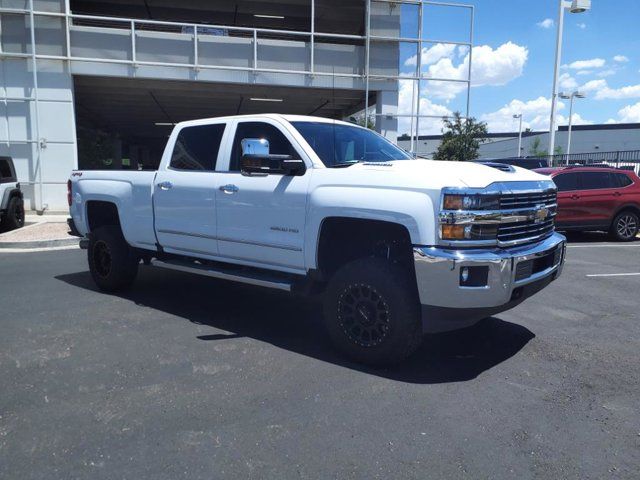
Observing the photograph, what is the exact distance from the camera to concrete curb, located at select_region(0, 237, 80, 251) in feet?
34.9

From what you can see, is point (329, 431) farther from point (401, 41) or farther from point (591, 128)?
point (591, 128)

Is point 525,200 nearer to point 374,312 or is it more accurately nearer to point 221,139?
point 374,312

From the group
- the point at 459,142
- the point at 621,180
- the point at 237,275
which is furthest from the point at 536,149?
the point at 237,275

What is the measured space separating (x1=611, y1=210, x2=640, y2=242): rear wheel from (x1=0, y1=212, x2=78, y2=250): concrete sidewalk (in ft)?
39.6

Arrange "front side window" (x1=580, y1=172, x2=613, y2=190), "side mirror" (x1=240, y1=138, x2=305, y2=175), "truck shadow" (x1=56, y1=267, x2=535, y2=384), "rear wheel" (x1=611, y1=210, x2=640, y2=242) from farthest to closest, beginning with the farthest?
"front side window" (x1=580, y1=172, x2=613, y2=190) < "rear wheel" (x1=611, y1=210, x2=640, y2=242) < "side mirror" (x1=240, y1=138, x2=305, y2=175) < "truck shadow" (x1=56, y1=267, x2=535, y2=384)

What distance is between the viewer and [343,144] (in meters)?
5.16

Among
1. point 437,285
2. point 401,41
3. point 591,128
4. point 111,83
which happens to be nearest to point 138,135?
point 111,83

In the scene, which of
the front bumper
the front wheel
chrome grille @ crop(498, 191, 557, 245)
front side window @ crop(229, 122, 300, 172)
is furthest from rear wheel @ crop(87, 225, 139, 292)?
chrome grille @ crop(498, 191, 557, 245)

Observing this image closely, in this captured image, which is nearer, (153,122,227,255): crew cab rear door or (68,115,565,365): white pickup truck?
(68,115,565,365): white pickup truck

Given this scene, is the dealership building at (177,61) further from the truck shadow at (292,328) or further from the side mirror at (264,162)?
the side mirror at (264,162)

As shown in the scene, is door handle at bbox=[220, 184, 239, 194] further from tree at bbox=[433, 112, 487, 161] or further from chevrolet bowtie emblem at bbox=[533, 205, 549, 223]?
tree at bbox=[433, 112, 487, 161]

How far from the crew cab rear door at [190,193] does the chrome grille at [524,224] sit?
2804 millimetres

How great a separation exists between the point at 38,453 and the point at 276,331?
2538 millimetres

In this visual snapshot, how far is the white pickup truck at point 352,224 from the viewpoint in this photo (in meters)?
3.78
